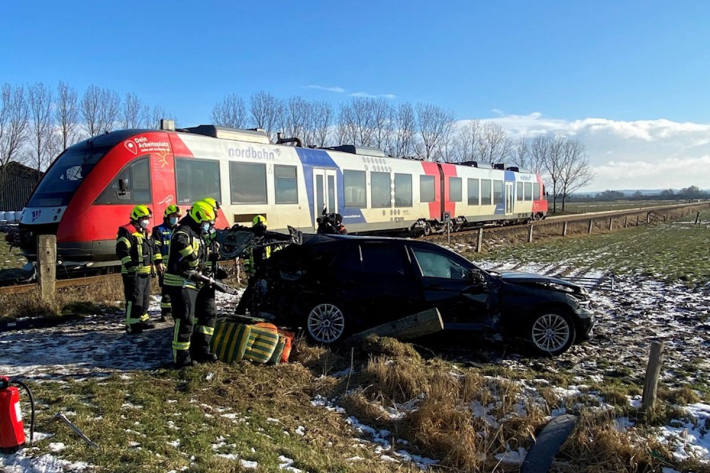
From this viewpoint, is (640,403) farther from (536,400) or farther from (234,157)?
(234,157)

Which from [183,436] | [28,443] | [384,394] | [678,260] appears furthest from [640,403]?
[678,260]

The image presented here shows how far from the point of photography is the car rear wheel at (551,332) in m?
6.25

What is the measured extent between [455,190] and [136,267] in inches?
649

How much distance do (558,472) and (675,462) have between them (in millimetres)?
922

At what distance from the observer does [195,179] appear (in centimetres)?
1116

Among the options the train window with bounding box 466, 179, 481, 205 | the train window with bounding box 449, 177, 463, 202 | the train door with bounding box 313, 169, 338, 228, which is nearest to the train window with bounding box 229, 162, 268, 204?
the train door with bounding box 313, 169, 338, 228

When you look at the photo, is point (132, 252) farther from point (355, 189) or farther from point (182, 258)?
point (355, 189)

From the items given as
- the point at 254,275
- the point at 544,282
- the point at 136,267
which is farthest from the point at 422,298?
the point at 136,267

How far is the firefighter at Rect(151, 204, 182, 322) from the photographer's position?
7156 millimetres

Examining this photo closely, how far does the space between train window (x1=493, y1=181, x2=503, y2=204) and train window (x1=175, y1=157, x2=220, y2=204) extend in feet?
55.0

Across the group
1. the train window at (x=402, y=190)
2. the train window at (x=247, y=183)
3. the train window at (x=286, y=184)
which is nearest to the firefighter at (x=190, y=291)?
the train window at (x=247, y=183)

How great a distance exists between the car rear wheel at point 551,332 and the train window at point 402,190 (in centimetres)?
1170

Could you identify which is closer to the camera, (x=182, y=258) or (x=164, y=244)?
(x=182, y=258)

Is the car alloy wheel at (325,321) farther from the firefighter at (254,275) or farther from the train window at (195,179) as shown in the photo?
the train window at (195,179)
